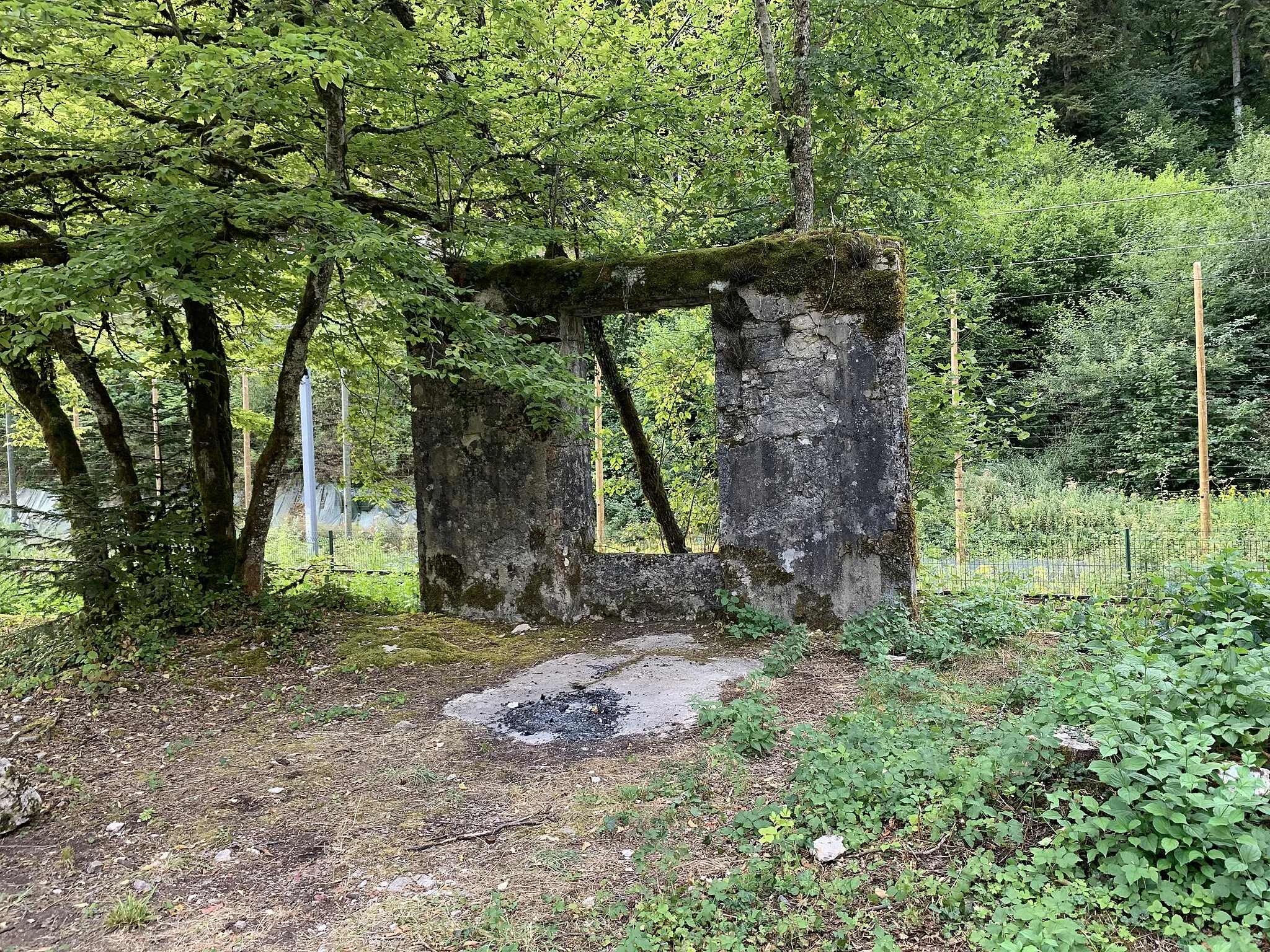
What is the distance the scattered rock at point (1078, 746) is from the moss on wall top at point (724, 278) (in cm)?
306

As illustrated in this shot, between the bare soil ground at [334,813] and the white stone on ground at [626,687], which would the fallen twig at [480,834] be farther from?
the white stone on ground at [626,687]

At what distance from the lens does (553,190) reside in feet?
21.0

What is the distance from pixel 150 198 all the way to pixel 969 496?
12.8m

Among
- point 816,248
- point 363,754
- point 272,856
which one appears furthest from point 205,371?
point 816,248

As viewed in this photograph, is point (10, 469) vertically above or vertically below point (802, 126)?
below

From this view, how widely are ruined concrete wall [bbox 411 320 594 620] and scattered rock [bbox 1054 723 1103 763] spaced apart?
3.78 metres

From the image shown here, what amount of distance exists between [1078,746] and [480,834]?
8.02ft

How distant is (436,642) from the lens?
5.73 m

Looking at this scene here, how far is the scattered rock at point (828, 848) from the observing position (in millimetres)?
2746

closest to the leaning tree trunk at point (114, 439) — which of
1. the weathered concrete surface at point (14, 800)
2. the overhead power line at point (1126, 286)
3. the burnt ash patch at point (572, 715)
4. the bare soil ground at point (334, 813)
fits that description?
the bare soil ground at point (334, 813)

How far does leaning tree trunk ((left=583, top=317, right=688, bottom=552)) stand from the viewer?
703 cm

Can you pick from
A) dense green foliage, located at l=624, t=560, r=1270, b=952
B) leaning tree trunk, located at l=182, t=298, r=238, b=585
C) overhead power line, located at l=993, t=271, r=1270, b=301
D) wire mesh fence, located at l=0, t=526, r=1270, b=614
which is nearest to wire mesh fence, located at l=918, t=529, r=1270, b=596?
wire mesh fence, located at l=0, t=526, r=1270, b=614

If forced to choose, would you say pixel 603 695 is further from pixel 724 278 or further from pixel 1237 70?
pixel 1237 70

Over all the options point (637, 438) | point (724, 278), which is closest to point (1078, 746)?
point (724, 278)
